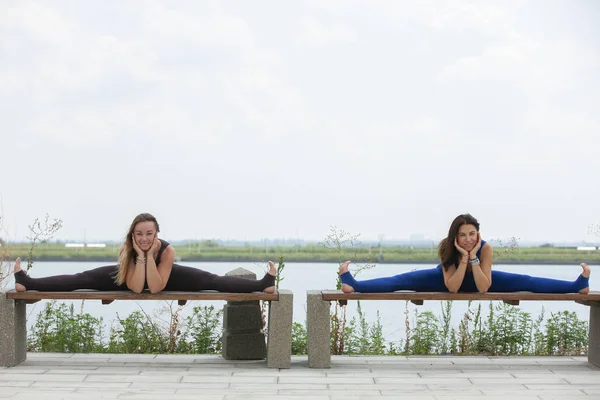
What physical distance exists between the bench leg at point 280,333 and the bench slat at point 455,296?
295 millimetres

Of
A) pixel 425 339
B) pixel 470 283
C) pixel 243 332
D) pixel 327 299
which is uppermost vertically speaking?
pixel 470 283

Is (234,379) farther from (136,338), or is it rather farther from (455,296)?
(136,338)

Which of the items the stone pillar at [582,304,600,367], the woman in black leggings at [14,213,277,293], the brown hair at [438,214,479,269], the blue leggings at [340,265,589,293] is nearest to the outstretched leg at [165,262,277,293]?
the woman in black leggings at [14,213,277,293]

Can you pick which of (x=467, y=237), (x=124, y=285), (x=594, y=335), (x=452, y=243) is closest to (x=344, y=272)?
(x=452, y=243)

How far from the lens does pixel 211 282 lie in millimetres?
5949

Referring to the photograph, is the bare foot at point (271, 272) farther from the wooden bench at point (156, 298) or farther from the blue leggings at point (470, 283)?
the blue leggings at point (470, 283)

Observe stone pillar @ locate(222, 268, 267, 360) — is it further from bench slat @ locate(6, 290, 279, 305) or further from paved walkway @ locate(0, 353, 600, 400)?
bench slat @ locate(6, 290, 279, 305)

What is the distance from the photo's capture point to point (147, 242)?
228 inches

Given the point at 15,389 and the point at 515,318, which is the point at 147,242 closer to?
the point at 15,389

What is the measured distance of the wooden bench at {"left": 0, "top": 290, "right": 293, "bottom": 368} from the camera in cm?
582

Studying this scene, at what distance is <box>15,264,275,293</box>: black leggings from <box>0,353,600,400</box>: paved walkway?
1.92ft

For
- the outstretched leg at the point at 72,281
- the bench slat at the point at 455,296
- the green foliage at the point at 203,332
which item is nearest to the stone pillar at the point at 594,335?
the bench slat at the point at 455,296

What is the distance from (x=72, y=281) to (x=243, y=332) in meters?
1.38

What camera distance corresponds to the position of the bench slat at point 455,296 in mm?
5906
